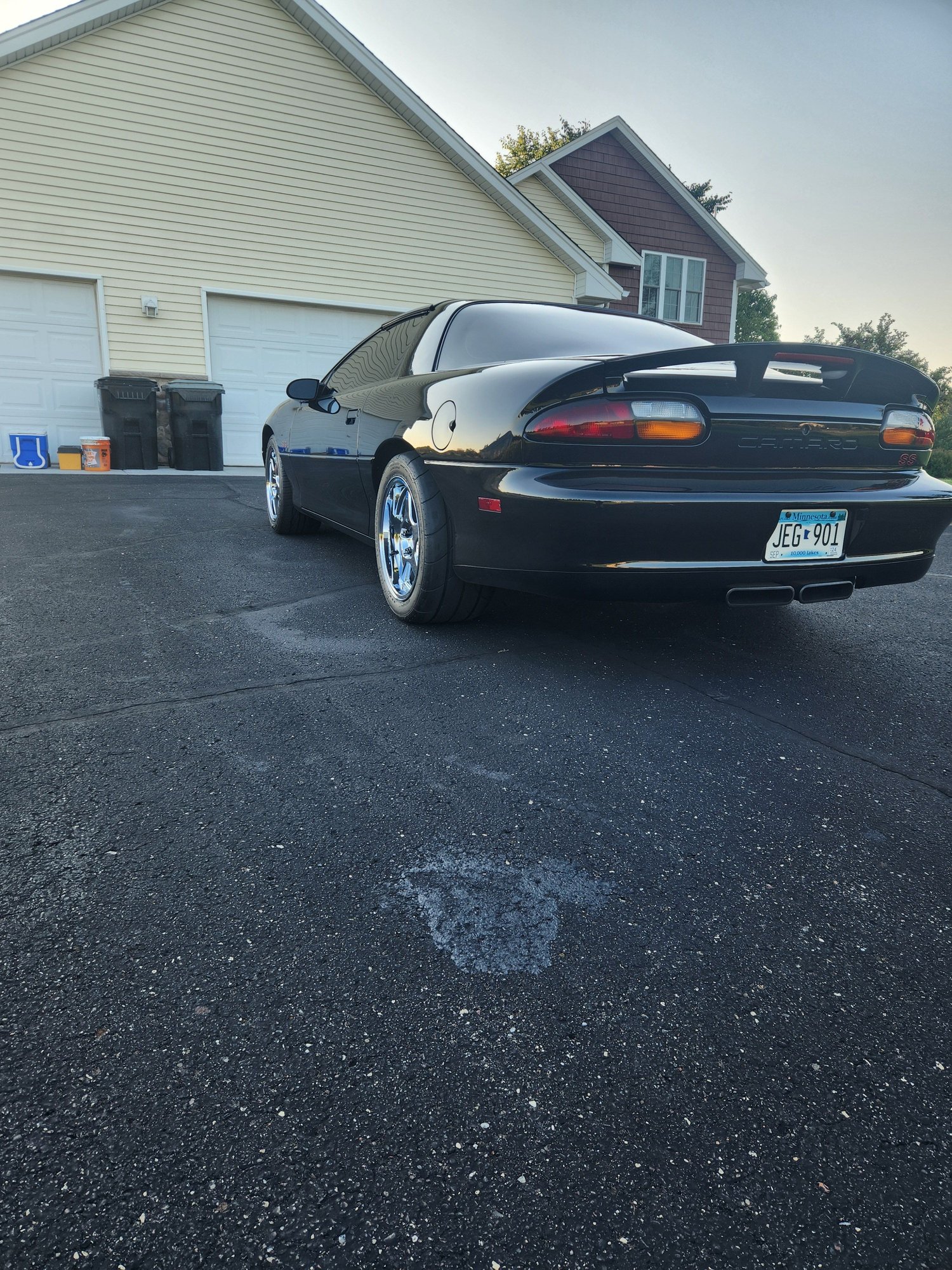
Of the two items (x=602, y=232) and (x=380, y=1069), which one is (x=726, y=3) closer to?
(x=602, y=232)

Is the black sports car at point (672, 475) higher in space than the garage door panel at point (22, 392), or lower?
lower

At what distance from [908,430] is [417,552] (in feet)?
6.48

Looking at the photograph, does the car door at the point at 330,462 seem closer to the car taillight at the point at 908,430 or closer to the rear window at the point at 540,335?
the rear window at the point at 540,335

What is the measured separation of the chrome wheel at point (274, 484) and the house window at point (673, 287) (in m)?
15.5

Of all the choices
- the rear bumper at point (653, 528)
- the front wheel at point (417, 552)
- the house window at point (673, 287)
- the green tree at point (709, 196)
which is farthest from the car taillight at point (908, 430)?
the green tree at point (709, 196)

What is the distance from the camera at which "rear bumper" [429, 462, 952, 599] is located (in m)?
2.84

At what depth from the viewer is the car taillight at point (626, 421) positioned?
111 inches

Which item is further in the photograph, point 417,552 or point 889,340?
point 889,340

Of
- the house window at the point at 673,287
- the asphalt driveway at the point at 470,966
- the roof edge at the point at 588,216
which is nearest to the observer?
the asphalt driveway at the point at 470,966

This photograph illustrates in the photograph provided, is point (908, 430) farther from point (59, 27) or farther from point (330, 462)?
point (59, 27)

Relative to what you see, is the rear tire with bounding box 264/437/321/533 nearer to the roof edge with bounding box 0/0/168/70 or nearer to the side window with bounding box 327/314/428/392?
the side window with bounding box 327/314/428/392

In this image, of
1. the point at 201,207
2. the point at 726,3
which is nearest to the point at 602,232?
the point at 726,3

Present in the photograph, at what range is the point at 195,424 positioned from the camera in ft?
37.9

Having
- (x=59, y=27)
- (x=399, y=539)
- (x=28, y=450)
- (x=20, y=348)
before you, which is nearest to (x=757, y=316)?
(x=59, y=27)
